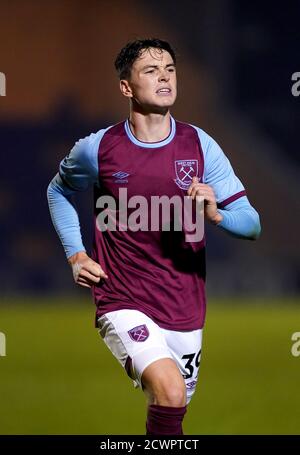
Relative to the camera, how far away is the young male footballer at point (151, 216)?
5.26m

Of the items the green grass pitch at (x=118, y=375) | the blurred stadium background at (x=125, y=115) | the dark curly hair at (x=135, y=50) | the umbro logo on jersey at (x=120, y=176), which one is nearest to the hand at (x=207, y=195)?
the umbro logo on jersey at (x=120, y=176)

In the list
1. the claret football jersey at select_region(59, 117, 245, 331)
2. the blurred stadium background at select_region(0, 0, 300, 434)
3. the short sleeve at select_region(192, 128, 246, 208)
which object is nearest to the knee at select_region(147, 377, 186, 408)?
the claret football jersey at select_region(59, 117, 245, 331)

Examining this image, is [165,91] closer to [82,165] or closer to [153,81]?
[153,81]

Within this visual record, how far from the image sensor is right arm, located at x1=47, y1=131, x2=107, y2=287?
5.29 meters

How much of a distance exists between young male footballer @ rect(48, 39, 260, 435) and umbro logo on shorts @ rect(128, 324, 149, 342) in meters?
0.02

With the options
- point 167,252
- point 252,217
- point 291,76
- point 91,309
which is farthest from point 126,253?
point 91,309

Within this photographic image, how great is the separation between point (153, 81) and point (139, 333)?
1.27 m

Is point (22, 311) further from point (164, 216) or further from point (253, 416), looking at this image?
point (164, 216)

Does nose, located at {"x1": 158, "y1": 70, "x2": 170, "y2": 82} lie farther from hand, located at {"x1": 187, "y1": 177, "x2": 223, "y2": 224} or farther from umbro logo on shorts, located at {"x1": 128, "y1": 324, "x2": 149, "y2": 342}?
umbro logo on shorts, located at {"x1": 128, "y1": 324, "x2": 149, "y2": 342}

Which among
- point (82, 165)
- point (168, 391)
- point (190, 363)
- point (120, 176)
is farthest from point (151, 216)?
point (168, 391)

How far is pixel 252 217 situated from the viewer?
5.25m

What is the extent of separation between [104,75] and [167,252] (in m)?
7.12

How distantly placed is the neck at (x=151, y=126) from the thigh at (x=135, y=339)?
91 centimetres

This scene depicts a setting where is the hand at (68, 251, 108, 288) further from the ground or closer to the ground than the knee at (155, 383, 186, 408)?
further from the ground
